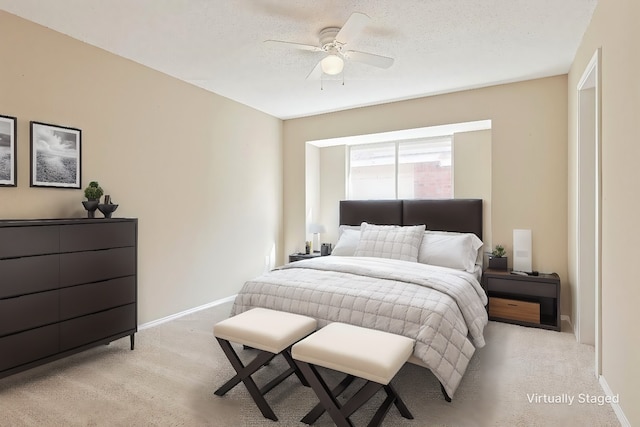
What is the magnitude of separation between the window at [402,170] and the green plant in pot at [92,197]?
3.46 m

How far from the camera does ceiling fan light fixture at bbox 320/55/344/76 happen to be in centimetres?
272

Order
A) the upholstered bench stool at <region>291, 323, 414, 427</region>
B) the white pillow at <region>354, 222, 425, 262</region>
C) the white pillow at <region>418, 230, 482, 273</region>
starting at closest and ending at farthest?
1. the upholstered bench stool at <region>291, 323, 414, 427</region>
2. the white pillow at <region>418, 230, 482, 273</region>
3. the white pillow at <region>354, 222, 425, 262</region>

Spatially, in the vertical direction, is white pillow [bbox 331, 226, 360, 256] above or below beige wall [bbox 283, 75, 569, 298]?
below

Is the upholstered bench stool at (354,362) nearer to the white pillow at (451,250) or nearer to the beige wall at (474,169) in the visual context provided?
the white pillow at (451,250)

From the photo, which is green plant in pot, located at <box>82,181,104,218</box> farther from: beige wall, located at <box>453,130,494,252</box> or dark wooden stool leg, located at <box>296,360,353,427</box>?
beige wall, located at <box>453,130,494,252</box>

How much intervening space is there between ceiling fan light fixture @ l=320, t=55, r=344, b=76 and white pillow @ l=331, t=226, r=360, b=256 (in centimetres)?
220

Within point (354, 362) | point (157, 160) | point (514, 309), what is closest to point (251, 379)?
point (354, 362)

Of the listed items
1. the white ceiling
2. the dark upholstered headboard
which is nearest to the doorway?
the white ceiling

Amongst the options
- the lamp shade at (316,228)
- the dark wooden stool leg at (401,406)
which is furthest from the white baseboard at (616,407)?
the lamp shade at (316,228)

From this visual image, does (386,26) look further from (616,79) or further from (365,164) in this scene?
(365,164)

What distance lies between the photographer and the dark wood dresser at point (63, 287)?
89.5 inches

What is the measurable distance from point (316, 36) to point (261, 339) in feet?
7.86

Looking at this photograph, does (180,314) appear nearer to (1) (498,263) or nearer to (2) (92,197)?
(2) (92,197)

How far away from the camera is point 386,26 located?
273cm
